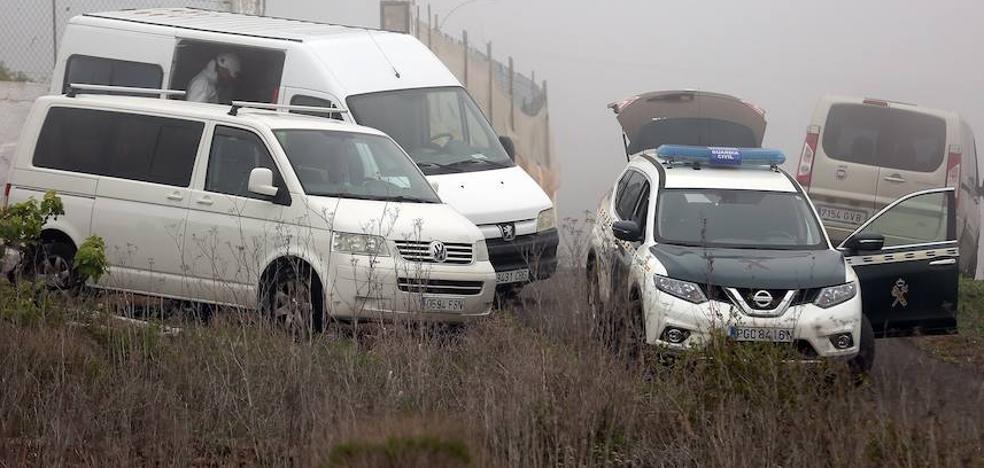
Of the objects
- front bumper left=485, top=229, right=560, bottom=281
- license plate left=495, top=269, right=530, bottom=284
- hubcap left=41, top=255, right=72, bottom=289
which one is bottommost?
license plate left=495, top=269, right=530, bottom=284

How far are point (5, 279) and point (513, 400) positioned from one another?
4093 mm

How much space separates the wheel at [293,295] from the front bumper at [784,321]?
2223 mm

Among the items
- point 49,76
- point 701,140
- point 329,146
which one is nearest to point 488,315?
point 329,146

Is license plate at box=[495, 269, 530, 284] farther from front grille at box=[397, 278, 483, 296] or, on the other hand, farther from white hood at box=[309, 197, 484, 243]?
front grille at box=[397, 278, 483, 296]

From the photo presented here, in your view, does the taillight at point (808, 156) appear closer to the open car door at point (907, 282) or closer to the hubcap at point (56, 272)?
the open car door at point (907, 282)

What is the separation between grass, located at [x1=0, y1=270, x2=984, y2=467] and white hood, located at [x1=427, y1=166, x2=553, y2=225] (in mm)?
3846

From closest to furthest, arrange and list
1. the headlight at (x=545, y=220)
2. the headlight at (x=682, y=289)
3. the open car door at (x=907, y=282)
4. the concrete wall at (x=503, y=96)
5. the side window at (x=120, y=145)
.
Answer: the headlight at (x=682, y=289) → the open car door at (x=907, y=282) → the side window at (x=120, y=145) → the headlight at (x=545, y=220) → the concrete wall at (x=503, y=96)

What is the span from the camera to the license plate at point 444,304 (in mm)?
10820

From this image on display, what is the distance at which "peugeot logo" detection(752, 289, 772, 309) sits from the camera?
10.3 metres

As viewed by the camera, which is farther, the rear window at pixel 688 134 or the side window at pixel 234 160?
the rear window at pixel 688 134

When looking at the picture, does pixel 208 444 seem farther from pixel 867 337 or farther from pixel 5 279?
pixel 867 337

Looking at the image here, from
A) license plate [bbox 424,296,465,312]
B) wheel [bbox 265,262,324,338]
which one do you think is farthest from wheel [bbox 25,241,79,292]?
license plate [bbox 424,296,465,312]

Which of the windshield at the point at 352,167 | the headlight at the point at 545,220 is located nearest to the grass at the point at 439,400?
the windshield at the point at 352,167

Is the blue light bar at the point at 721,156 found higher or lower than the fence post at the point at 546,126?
higher
